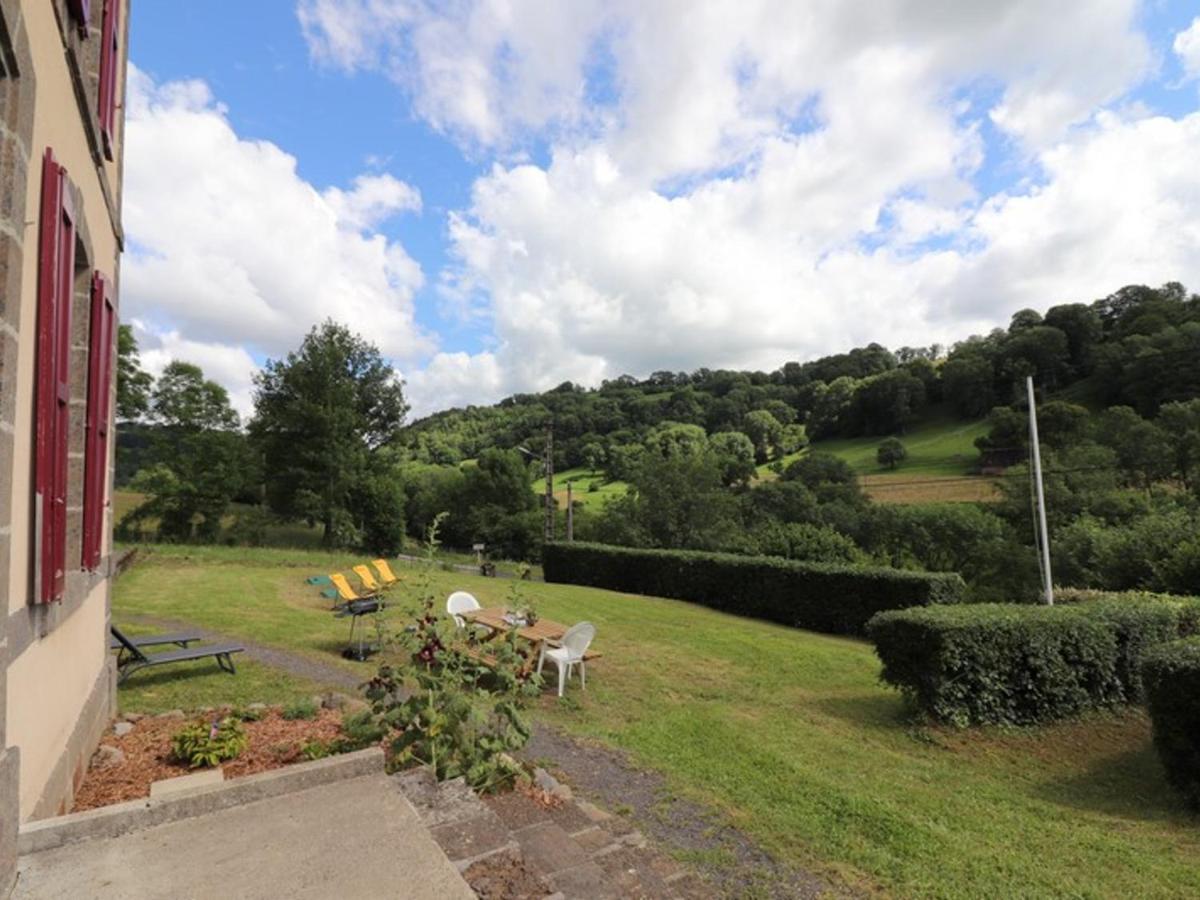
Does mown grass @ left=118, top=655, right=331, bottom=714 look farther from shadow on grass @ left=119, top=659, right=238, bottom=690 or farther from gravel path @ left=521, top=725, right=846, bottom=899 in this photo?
gravel path @ left=521, top=725, right=846, bottom=899

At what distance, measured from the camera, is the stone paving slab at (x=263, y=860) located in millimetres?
2188

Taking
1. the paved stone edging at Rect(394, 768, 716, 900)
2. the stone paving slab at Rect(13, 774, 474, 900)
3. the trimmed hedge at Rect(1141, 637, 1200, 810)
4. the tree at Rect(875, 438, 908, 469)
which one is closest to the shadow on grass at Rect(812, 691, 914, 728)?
the trimmed hedge at Rect(1141, 637, 1200, 810)

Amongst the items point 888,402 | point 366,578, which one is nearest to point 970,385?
point 888,402

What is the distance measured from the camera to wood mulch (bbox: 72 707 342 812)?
11.8 feet

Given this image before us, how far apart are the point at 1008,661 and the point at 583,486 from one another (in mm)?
53135

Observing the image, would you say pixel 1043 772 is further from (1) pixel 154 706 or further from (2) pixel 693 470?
(2) pixel 693 470

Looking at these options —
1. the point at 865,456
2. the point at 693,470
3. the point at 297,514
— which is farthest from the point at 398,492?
the point at 865,456

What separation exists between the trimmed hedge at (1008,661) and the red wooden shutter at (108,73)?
859 centimetres

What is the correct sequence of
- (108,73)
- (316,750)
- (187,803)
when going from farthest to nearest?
(108,73) < (316,750) < (187,803)

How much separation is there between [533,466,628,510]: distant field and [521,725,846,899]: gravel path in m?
46.4

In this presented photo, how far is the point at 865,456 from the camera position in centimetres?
5612

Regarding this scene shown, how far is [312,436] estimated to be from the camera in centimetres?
3266

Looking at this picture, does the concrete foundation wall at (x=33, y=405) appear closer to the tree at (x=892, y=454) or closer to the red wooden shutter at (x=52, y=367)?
the red wooden shutter at (x=52, y=367)

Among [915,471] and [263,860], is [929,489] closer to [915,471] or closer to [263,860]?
[915,471]
